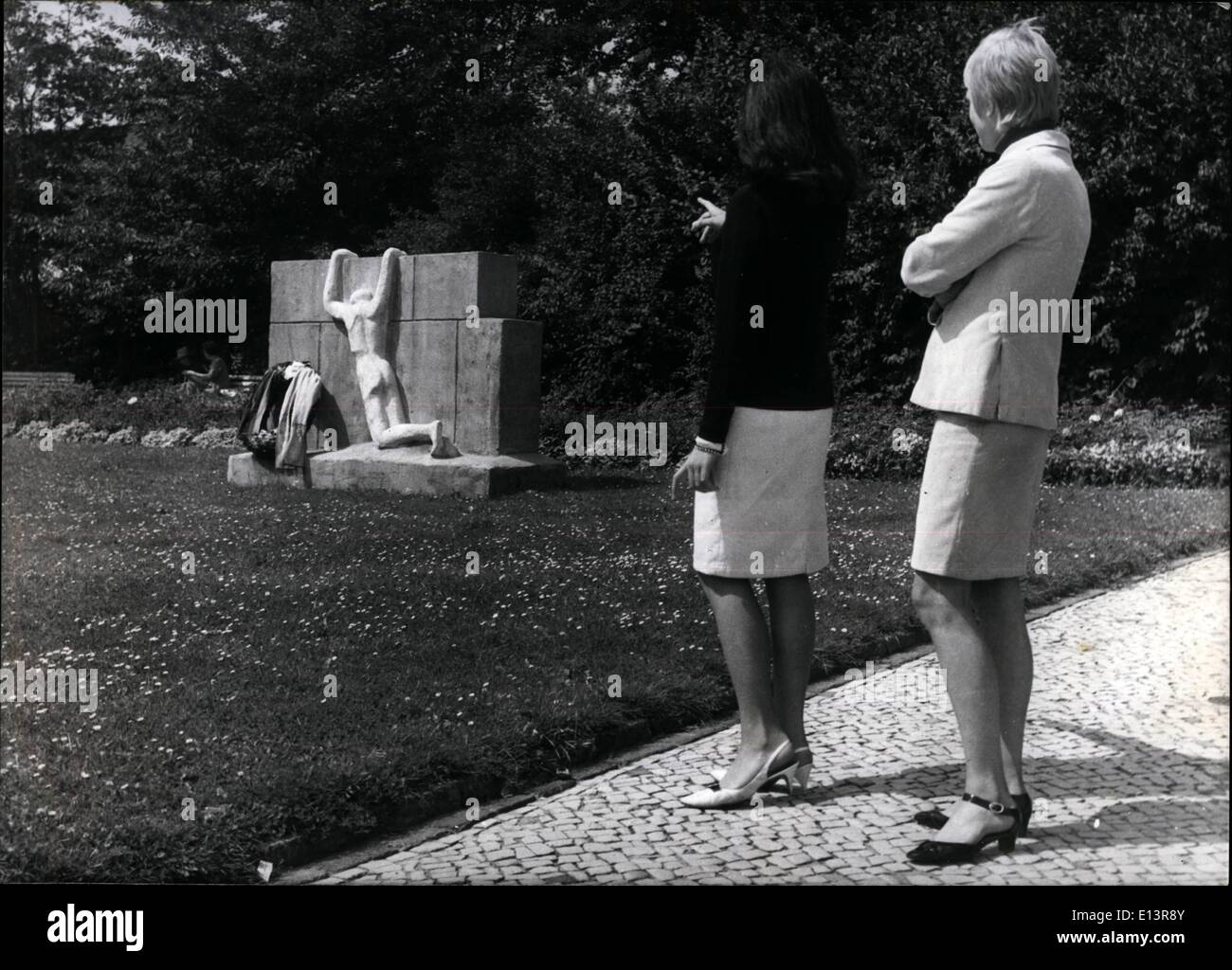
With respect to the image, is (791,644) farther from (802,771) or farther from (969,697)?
(969,697)

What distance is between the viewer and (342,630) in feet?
14.3

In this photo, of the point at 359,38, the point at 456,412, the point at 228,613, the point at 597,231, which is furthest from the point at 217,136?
the point at 456,412

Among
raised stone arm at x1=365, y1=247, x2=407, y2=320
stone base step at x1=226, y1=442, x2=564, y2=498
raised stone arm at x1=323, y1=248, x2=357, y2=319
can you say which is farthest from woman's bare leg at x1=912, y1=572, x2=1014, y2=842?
raised stone arm at x1=323, y1=248, x2=357, y2=319

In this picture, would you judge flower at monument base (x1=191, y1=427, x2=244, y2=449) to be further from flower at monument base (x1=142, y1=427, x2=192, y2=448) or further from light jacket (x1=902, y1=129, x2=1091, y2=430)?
light jacket (x1=902, y1=129, x2=1091, y2=430)

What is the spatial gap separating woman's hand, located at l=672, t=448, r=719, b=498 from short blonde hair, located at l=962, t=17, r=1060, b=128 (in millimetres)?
1032

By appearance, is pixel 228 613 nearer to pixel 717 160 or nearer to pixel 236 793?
pixel 236 793

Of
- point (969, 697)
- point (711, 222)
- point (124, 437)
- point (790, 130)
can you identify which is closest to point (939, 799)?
point (969, 697)

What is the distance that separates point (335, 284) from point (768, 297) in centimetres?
260

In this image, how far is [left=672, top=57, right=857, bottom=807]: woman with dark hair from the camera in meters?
3.18

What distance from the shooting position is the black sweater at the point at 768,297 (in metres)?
3.18

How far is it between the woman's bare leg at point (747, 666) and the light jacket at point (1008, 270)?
0.71 meters

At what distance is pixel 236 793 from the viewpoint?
10.7ft

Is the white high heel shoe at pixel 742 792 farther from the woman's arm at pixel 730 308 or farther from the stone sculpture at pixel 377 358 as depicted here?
the stone sculpture at pixel 377 358

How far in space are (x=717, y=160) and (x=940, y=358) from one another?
166 centimetres
